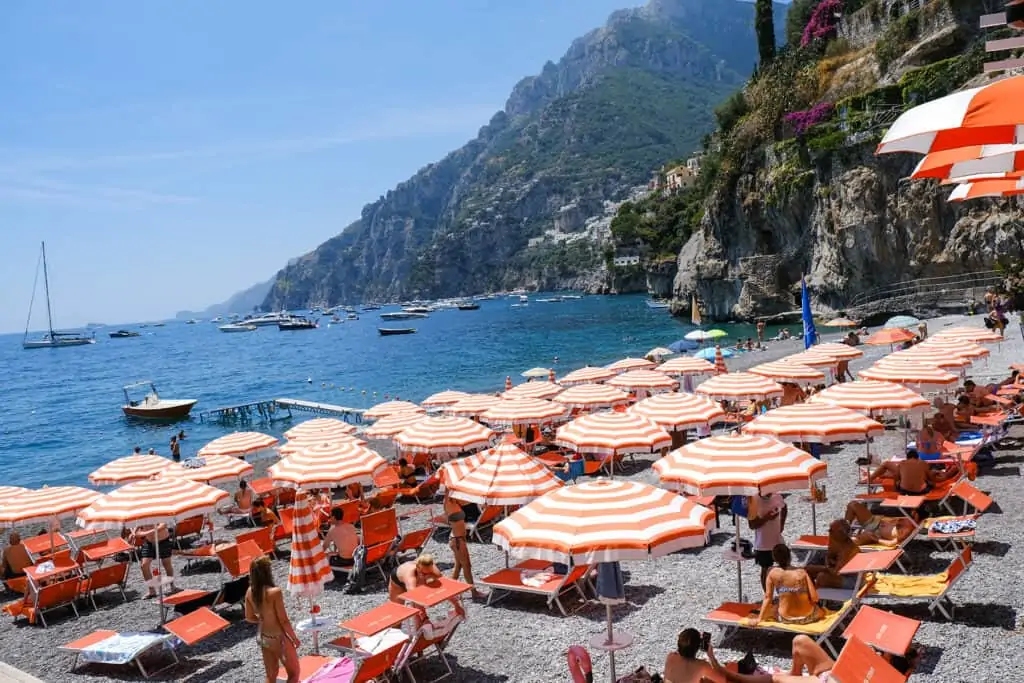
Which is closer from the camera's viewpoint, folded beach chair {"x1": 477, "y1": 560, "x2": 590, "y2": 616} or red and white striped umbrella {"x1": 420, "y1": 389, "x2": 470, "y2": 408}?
folded beach chair {"x1": 477, "y1": 560, "x2": 590, "y2": 616}

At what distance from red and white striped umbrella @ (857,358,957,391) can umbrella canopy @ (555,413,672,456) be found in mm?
5161

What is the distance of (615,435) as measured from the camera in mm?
11422

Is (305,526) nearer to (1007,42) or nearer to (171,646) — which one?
(171,646)

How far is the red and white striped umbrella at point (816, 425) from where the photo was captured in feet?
29.8

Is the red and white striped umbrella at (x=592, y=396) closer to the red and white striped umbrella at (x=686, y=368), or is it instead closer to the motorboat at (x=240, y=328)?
the red and white striped umbrella at (x=686, y=368)

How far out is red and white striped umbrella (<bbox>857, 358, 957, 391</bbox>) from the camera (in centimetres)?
1330

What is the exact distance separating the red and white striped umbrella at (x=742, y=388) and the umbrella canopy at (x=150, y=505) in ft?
33.8

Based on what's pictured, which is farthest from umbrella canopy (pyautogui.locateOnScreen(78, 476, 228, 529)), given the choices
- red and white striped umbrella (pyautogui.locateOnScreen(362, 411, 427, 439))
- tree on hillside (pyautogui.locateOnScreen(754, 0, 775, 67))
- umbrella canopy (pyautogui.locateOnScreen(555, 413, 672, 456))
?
tree on hillside (pyautogui.locateOnScreen(754, 0, 775, 67))

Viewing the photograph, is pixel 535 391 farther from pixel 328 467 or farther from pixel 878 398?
pixel 878 398

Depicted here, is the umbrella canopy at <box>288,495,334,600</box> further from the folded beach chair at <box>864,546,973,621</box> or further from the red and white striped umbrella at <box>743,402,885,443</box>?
the red and white striped umbrella at <box>743,402,885,443</box>

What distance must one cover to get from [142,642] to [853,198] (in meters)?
47.4

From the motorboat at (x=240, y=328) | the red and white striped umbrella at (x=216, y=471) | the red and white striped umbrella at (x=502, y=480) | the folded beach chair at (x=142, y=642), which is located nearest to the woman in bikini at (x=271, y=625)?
the folded beach chair at (x=142, y=642)

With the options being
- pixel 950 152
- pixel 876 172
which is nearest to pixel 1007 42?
pixel 950 152

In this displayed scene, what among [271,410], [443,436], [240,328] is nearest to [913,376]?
[443,436]
